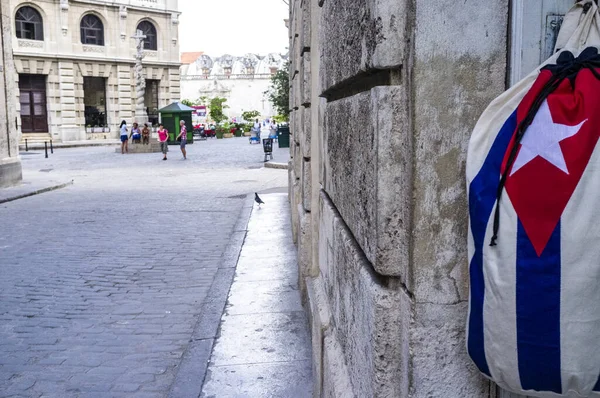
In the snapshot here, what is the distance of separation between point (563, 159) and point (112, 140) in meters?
49.6

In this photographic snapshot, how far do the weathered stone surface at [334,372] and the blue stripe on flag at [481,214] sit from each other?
779 millimetres

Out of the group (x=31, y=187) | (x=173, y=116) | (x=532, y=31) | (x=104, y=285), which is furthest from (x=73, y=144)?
(x=532, y=31)

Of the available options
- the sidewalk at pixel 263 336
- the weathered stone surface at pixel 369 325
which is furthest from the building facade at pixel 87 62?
the weathered stone surface at pixel 369 325

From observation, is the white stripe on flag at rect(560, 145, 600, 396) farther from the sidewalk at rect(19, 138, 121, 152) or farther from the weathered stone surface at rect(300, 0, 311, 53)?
the sidewalk at rect(19, 138, 121, 152)

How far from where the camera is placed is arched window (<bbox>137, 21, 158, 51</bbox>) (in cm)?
5216

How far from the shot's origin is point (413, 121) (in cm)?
181

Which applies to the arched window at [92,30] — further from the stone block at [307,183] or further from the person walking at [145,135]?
the stone block at [307,183]

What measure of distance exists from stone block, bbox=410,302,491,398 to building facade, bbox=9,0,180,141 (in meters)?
48.0

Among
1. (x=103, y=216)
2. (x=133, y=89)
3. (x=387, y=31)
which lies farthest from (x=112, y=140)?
(x=387, y=31)

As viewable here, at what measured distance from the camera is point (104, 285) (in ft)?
23.3

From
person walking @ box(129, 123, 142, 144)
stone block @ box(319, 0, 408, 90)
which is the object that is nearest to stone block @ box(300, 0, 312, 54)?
stone block @ box(319, 0, 408, 90)

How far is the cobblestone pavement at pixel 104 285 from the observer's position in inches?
185

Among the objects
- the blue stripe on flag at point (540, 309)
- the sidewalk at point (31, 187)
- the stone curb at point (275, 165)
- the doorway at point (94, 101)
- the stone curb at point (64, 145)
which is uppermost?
the doorway at point (94, 101)

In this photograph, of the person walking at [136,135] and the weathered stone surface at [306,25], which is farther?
the person walking at [136,135]
